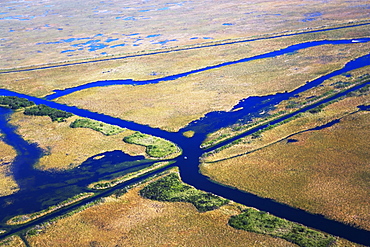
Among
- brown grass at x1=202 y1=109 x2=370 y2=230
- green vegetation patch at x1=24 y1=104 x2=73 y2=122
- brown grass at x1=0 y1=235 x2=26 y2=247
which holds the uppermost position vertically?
green vegetation patch at x1=24 y1=104 x2=73 y2=122

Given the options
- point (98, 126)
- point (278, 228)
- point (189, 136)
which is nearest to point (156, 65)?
point (98, 126)

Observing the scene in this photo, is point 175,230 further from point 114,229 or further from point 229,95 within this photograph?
point 229,95

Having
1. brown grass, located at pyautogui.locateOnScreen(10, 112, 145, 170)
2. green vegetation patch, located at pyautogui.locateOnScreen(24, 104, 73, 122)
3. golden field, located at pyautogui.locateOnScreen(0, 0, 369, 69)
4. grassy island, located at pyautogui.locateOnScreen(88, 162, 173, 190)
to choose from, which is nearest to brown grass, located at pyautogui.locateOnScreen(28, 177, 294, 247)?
grassy island, located at pyautogui.locateOnScreen(88, 162, 173, 190)

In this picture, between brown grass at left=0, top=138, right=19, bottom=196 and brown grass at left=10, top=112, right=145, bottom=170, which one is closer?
brown grass at left=0, top=138, right=19, bottom=196

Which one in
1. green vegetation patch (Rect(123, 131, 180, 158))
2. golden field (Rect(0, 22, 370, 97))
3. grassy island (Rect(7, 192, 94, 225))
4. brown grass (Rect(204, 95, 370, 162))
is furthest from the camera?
golden field (Rect(0, 22, 370, 97))

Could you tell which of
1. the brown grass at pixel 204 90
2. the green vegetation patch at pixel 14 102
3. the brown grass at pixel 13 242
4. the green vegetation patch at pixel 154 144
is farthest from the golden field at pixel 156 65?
the brown grass at pixel 13 242

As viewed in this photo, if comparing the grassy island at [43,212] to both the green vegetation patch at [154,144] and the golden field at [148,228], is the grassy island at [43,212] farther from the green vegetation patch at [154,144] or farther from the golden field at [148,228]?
the green vegetation patch at [154,144]

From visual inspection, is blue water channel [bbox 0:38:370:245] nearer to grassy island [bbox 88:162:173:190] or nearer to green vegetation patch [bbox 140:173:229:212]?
grassy island [bbox 88:162:173:190]
